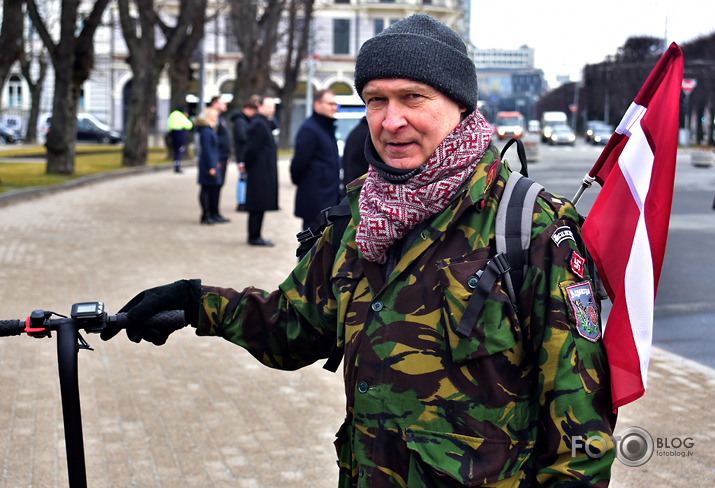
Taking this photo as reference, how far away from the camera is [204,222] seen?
609 inches

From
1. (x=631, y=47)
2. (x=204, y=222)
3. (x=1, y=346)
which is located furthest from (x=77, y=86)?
(x=631, y=47)

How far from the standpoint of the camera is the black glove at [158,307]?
2.62 metres

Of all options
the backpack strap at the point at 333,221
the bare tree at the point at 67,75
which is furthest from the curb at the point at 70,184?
the backpack strap at the point at 333,221

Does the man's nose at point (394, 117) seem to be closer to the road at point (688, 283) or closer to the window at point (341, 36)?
the road at point (688, 283)

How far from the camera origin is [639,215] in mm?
2535

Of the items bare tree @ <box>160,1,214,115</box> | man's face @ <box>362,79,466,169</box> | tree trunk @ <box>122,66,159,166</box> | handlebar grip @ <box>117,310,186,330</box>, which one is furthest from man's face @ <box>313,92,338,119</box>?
bare tree @ <box>160,1,214,115</box>

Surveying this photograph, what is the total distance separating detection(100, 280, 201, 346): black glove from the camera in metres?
2.62

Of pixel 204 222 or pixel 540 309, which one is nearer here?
pixel 540 309

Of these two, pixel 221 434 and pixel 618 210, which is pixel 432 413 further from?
pixel 221 434

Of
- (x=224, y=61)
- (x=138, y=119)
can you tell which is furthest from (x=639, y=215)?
(x=224, y=61)

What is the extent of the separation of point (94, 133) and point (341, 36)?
2160 centimetres

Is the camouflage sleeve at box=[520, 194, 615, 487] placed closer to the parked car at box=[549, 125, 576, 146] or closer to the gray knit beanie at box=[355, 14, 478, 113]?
the gray knit beanie at box=[355, 14, 478, 113]

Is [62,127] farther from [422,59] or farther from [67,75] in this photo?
[422,59]

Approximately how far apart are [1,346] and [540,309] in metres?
5.94
